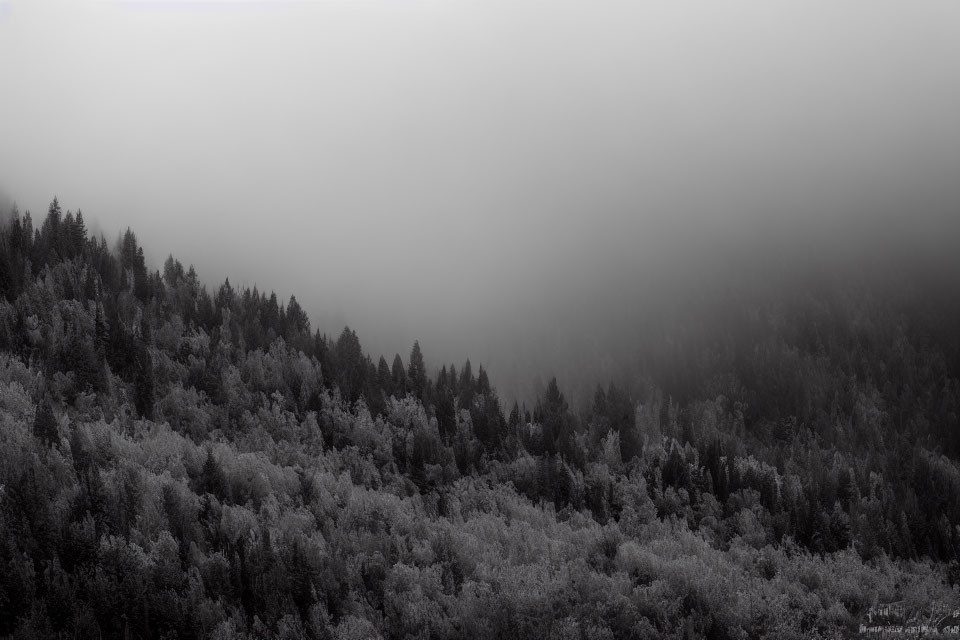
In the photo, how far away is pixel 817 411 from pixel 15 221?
419 ft

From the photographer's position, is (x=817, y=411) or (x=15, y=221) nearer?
(x=15, y=221)

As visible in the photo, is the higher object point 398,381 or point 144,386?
point 144,386

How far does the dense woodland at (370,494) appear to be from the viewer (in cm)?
4512

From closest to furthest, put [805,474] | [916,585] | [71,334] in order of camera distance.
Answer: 1. [916,585]
2. [71,334]
3. [805,474]

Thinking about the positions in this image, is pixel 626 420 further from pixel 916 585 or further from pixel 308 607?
pixel 308 607

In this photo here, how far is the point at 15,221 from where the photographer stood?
→ 10669 cm

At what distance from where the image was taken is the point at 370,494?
6750cm

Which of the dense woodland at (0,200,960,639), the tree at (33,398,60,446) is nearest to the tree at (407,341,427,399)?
the dense woodland at (0,200,960,639)

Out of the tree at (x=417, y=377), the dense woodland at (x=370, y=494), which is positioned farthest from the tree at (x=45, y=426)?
the tree at (x=417, y=377)

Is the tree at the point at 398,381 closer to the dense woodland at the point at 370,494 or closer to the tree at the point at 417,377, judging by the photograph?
the dense woodland at the point at 370,494

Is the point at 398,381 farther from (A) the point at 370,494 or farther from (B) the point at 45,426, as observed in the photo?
(B) the point at 45,426

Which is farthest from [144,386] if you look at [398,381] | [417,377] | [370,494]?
[417,377]

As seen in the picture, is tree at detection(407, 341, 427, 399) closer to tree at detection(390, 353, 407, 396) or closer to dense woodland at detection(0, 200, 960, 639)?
dense woodland at detection(0, 200, 960, 639)

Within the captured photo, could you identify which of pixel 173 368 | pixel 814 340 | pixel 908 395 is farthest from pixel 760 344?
pixel 173 368
